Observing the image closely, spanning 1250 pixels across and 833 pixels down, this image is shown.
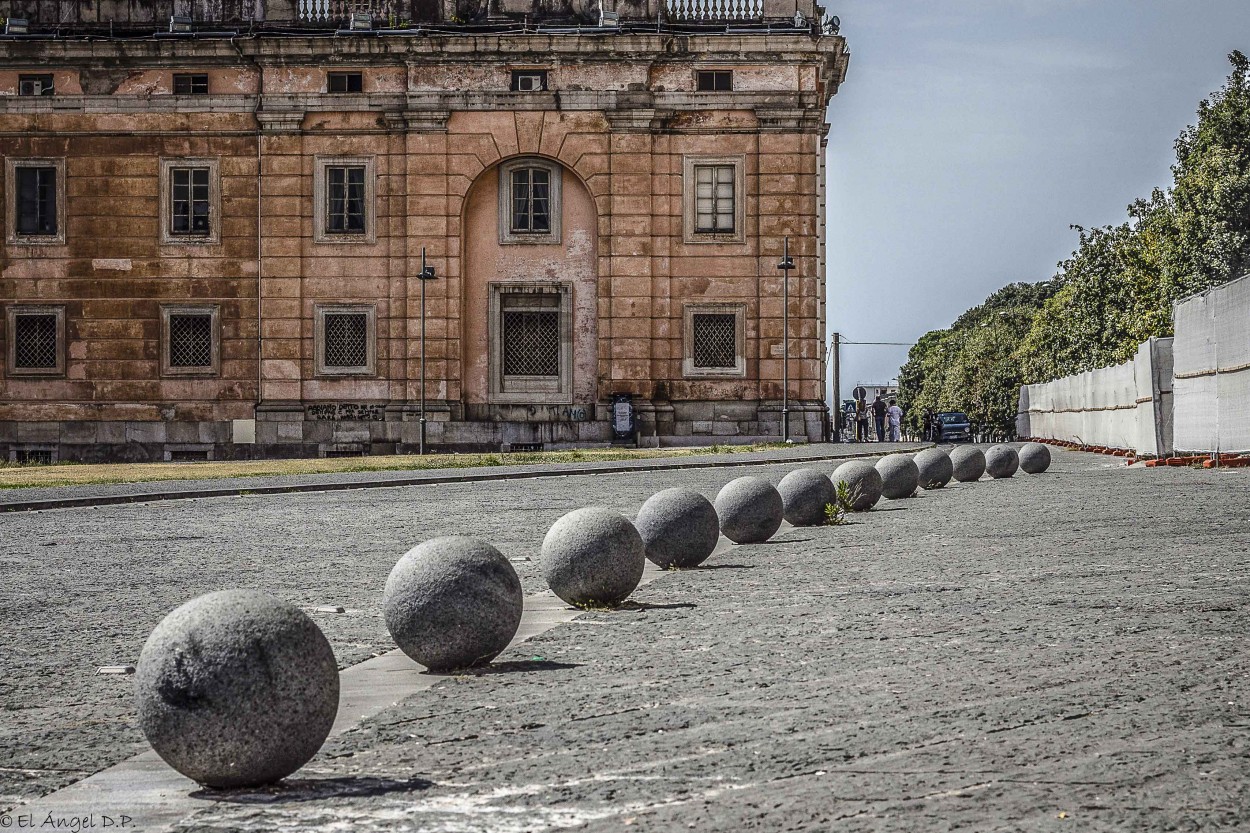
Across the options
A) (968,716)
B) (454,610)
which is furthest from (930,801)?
(454,610)

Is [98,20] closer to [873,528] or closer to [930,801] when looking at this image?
[873,528]

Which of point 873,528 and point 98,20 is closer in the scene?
point 873,528

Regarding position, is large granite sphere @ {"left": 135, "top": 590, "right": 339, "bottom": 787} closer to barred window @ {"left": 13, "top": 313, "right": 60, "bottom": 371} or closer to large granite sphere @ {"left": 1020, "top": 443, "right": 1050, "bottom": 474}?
large granite sphere @ {"left": 1020, "top": 443, "right": 1050, "bottom": 474}

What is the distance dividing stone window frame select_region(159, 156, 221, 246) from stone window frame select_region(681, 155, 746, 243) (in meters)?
13.8

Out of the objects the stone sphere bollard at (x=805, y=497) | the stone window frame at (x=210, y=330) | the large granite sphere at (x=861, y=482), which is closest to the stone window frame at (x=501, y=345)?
the stone window frame at (x=210, y=330)

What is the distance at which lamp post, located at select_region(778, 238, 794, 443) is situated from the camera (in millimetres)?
43031

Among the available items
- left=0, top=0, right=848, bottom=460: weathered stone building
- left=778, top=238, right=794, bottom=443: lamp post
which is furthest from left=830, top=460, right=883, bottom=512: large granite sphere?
left=0, top=0, right=848, bottom=460: weathered stone building

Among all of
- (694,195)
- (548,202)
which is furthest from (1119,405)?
(548,202)

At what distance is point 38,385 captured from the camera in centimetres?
4469

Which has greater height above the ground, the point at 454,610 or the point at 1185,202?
the point at 1185,202

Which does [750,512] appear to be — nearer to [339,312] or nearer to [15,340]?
[339,312]

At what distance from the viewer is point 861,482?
1764 cm

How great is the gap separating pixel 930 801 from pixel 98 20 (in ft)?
153

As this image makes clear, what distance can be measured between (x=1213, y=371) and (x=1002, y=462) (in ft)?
12.3
